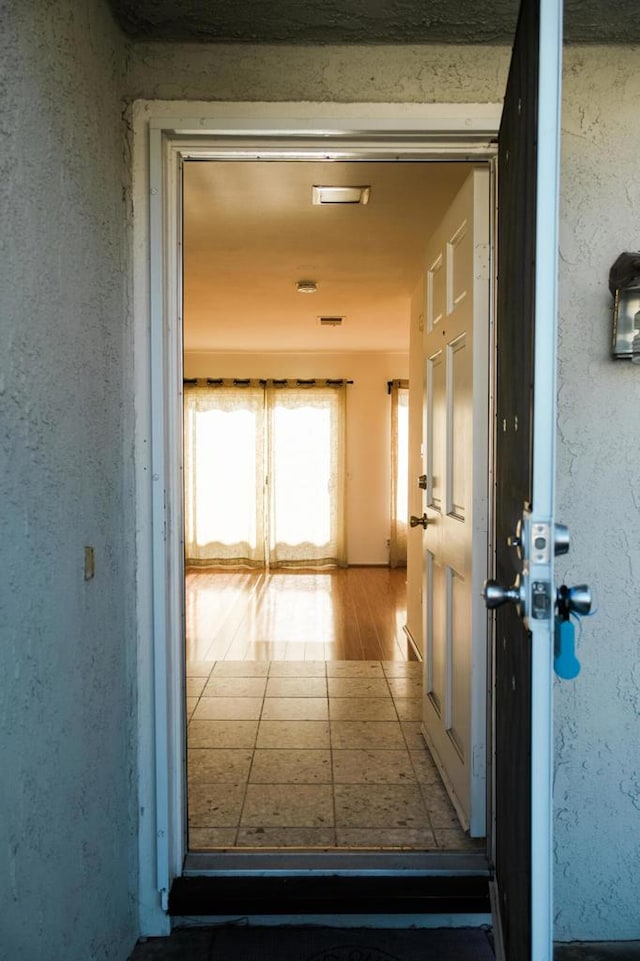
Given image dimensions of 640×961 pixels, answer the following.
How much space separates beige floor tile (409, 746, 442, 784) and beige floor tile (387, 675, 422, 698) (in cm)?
70

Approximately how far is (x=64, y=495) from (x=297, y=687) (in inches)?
108

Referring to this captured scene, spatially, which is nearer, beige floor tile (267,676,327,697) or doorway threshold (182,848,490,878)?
doorway threshold (182,848,490,878)

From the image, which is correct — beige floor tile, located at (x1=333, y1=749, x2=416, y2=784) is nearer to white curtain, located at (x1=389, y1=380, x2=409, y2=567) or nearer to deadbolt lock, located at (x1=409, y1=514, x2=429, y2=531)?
deadbolt lock, located at (x1=409, y1=514, x2=429, y2=531)

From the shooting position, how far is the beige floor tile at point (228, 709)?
346 centimetres

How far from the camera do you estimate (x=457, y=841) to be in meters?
2.28

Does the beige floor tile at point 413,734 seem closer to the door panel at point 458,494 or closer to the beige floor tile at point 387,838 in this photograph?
the door panel at point 458,494

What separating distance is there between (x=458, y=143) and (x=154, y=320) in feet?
3.03

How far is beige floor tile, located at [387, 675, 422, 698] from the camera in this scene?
12.4 feet

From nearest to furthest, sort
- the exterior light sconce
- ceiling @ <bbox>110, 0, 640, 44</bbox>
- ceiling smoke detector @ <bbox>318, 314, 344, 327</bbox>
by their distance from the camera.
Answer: ceiling @ <bbox>110, 0, 640, 44</bbox> → the exterior light sconce → ceiling smoke detector @ <bbox>318, 314, 344, 327</bbox>

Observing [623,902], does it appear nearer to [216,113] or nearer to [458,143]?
[458,143]

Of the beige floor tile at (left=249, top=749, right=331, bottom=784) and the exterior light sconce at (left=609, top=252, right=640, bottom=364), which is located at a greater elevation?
the exterior light sconce at (left=609, top=252, right=640, bottom=364)

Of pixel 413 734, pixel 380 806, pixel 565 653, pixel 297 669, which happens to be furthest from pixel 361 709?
pixel 565 653

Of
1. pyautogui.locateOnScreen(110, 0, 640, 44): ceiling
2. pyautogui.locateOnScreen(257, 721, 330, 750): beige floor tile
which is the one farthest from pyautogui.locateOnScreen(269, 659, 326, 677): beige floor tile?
pyautogui.locateOnScreen(110, 0, 640, 44): ceiling

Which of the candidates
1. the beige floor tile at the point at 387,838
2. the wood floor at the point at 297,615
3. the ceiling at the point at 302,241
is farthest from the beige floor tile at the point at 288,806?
the ceiling at the point at 302,241
